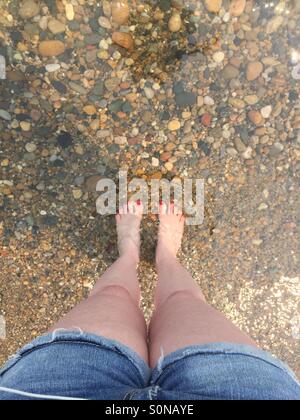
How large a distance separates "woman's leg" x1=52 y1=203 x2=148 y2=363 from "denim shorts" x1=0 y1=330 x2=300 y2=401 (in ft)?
0.23

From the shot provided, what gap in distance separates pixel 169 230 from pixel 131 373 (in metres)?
0.90

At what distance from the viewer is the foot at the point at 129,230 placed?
191 centimetres

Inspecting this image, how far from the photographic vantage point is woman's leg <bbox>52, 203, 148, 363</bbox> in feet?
3.94

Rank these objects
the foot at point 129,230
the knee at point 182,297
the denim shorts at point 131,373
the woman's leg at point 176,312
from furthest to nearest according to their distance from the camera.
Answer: the foot at point 129,230 → the knee at point 182,297 → the woman's leg at point 176,312 → the denim shorts at point 131,373

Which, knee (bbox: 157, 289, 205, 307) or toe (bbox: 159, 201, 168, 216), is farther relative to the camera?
toe (bbox: 159, 201, 168, 216)

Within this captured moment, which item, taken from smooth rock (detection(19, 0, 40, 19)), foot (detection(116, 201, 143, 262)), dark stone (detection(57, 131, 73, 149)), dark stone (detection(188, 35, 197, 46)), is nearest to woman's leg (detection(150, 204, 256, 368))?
foot (detection(116, 201, 143, 262))

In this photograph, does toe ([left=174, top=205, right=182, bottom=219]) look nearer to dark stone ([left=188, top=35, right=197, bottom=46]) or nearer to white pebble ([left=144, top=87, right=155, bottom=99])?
white pebble ([left=144, top=87, right=155, bottom=99])

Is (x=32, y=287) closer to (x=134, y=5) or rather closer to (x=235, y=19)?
(x=134, y=5)

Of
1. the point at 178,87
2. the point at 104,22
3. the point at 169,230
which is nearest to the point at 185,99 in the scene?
the point at 178,87

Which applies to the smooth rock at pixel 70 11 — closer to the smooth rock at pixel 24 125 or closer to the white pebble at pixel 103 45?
the white pebble at pixel 103 45

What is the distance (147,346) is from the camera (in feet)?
4.29

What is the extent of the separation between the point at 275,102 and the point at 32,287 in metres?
1.43

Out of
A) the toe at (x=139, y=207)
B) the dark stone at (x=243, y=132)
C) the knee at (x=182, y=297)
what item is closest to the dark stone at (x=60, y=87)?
the toe at (x=139, y=207)

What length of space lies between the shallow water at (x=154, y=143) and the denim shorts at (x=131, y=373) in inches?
34.2
